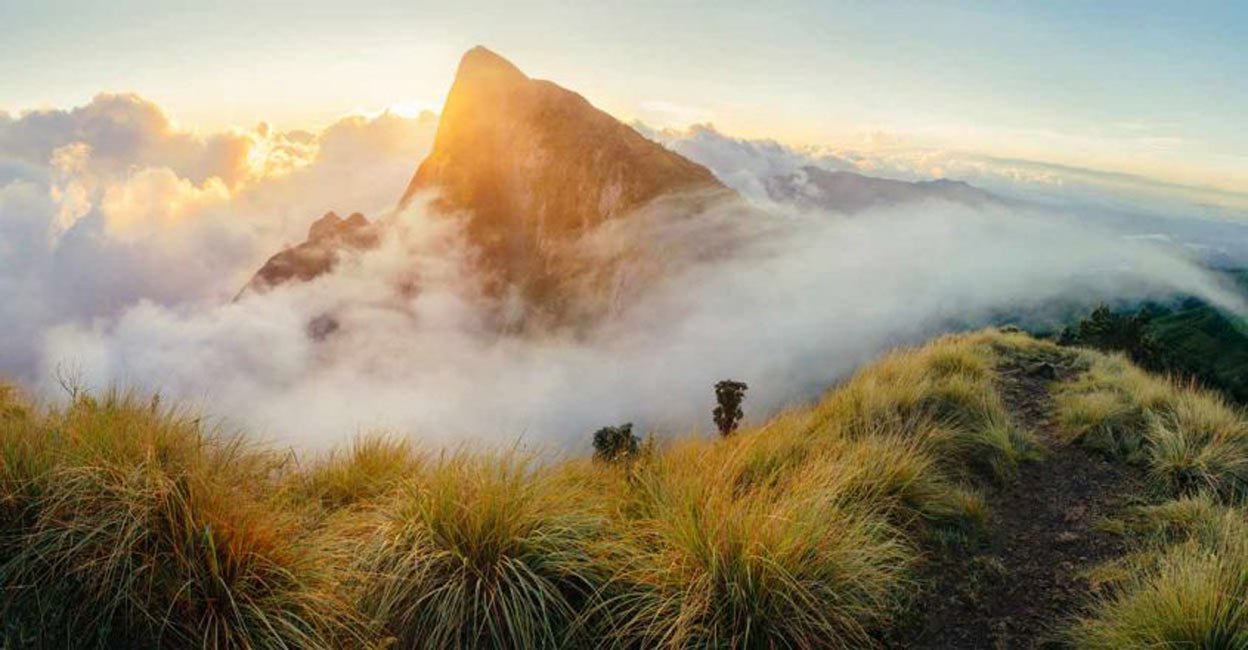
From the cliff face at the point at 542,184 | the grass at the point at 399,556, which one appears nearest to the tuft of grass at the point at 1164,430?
the grass at the point at 399,556

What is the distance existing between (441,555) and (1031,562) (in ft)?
18.3

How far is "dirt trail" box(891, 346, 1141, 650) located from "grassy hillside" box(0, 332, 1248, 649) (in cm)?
22

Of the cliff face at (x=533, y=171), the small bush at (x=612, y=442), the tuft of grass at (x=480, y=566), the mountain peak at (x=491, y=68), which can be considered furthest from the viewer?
the mountain peak at (x=491, y=68)

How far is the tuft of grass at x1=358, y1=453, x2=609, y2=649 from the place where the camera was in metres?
3.77

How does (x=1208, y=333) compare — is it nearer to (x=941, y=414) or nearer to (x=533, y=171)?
(x=941, y=414)

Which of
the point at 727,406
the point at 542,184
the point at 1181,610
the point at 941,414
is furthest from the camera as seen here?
the point at 542,184

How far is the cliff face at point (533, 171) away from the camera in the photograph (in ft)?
457

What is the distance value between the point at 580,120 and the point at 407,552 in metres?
161

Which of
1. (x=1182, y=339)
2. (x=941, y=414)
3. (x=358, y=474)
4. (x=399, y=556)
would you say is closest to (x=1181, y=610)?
(x=399, y=556)

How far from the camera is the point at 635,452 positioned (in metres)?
8.55

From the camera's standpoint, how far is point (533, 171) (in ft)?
535

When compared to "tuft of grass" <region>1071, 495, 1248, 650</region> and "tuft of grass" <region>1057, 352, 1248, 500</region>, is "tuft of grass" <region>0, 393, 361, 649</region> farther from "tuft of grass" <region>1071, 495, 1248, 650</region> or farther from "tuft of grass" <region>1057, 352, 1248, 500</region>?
"tuft of grass" <region>1057, 352, 1248, 500</region>

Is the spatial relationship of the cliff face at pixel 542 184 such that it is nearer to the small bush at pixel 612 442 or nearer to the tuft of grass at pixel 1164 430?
the tuft of grass at pixel 1164 430

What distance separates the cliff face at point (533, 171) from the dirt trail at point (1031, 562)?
12477 cm
